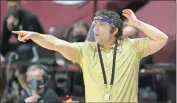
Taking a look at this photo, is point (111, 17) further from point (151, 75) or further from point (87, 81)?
point (151, 75)

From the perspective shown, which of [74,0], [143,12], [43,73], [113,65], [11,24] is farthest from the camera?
[74,0]

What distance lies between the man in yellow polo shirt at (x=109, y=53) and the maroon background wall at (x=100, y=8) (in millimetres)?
2510

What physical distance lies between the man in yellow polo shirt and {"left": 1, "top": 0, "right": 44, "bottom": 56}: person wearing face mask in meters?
3.65

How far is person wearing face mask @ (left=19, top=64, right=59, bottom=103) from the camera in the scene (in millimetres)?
7414

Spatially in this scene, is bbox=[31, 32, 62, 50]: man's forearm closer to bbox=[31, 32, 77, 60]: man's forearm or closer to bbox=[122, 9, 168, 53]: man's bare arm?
bbox=[31, 32, 77, 60]: man's forearm

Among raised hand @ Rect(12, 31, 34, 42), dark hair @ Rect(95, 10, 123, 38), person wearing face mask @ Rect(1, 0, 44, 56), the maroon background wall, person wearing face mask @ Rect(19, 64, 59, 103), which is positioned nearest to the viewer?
raised hand @ Rect(12, 31, 34, 42)

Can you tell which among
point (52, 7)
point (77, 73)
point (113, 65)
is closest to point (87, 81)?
point (113, 65)

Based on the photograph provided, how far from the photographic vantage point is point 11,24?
9344 millimetres

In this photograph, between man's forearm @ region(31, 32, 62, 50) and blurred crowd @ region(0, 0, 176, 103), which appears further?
blurred crowd @ region(0, 0, 176, 103)

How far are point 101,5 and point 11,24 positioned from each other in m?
1.48

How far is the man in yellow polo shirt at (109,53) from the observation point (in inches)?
218

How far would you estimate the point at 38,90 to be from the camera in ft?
24.6

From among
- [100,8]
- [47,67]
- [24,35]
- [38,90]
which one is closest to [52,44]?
[24,35]

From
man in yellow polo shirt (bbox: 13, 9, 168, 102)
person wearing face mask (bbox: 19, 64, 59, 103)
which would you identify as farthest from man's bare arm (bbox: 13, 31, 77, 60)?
person wearing face mask (bbox: 19, 64, 59, 103)
